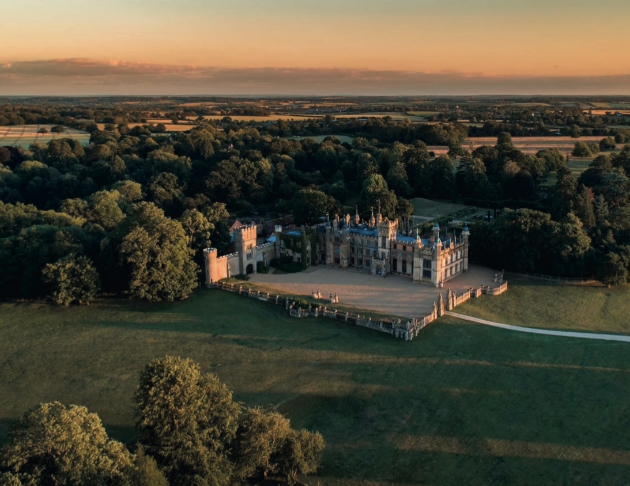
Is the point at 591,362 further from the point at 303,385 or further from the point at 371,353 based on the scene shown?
the point at 303,385

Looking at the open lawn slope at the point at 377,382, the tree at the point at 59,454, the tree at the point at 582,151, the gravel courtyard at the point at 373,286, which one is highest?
the tree at the point at 582,151

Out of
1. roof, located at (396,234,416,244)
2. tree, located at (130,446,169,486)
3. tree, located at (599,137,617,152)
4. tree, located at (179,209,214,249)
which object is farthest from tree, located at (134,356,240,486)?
tree, located at (599,137,617,152)

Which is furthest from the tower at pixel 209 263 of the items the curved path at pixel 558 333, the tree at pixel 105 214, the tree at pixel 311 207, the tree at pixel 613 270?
the tree at pixel 613 270

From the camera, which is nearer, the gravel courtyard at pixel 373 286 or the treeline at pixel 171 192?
the gravel courtyard at pixel 373 286

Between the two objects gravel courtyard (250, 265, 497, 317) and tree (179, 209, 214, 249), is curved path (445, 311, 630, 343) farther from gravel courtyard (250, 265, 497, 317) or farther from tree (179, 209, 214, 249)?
tree (179, 209, 214, 249)

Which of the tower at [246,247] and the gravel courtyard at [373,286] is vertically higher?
the tower at [246,247]

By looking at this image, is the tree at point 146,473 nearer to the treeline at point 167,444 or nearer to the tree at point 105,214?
the treeline at point 167,444

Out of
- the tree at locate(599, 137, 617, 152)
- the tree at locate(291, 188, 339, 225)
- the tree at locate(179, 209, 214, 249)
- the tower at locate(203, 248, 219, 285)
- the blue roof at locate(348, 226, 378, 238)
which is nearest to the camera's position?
the tower at locate(203, 248, 219, 285)
